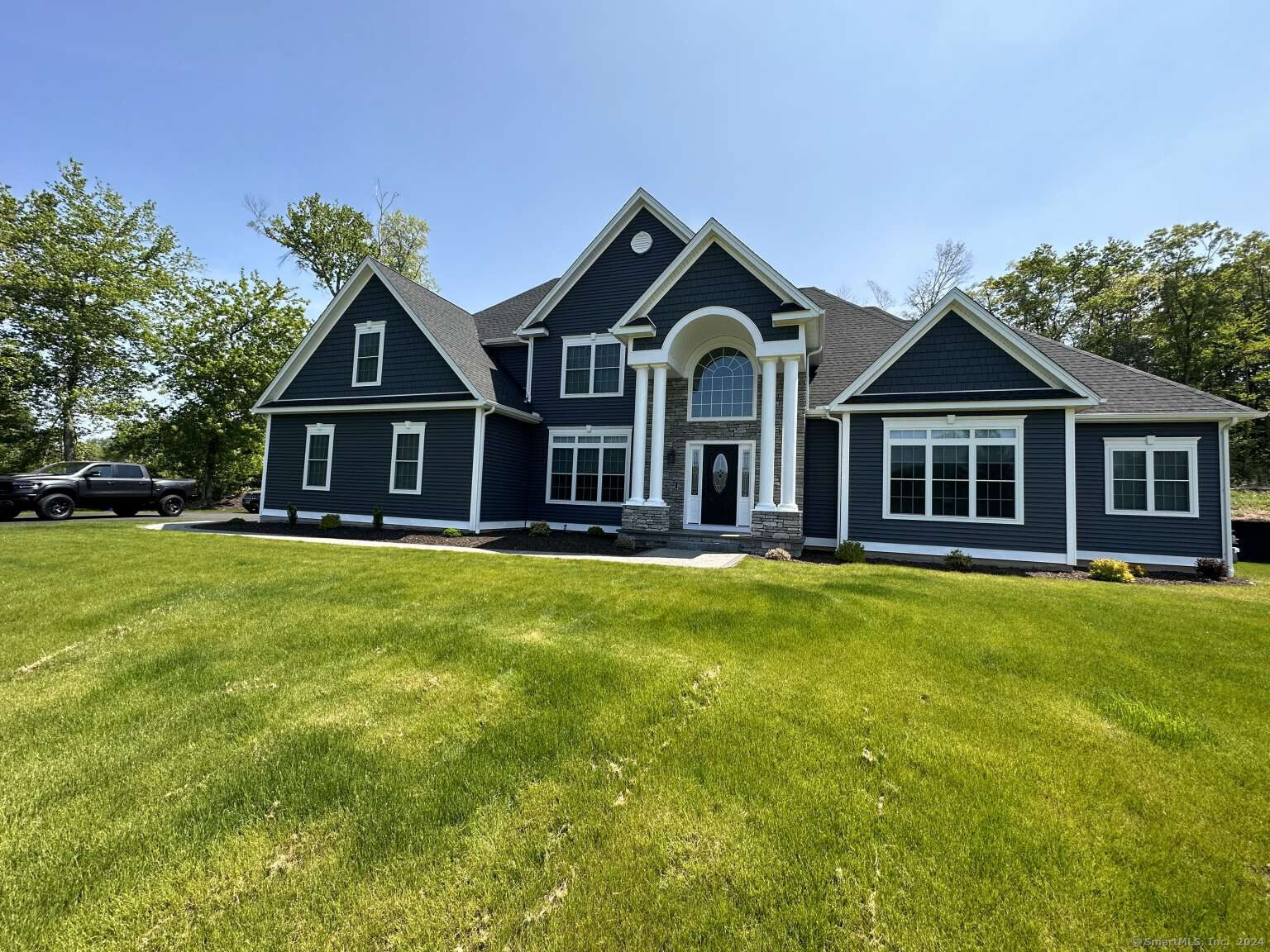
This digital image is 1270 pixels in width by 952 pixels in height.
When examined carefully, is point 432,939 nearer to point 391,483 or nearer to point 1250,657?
point 1250,657

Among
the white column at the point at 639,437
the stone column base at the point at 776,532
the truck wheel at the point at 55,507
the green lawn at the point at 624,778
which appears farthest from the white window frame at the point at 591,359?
the truck wheel at the point at 55,507

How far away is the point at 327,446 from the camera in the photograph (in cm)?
1608

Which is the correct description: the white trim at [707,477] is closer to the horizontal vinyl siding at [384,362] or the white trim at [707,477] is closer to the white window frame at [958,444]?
the white window frame at [958,444]

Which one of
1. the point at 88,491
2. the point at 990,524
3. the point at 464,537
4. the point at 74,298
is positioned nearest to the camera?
the point at 990,524

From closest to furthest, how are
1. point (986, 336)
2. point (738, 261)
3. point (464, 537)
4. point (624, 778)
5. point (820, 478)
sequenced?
point (624, 778)
point (986, 336)
point (738, 261)
point (820, 478)
point (464, 537)

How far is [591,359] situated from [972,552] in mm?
11053

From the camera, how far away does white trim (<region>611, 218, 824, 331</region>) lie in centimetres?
1202

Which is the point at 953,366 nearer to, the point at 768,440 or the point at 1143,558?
the point at 768,440

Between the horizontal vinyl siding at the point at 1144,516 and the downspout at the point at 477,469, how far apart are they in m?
14.4

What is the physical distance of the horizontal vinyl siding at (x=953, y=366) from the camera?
11.3m

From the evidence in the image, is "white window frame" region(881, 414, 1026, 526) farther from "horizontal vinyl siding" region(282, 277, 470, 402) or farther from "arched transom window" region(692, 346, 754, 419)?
"horizontal vinyl siding" region(282, 277, 470, 402)

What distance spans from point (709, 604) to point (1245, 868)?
173 inches

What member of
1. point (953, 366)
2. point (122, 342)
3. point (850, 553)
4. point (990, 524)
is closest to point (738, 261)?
point (953, 366)

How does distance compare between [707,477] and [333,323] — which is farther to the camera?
[333,323]
